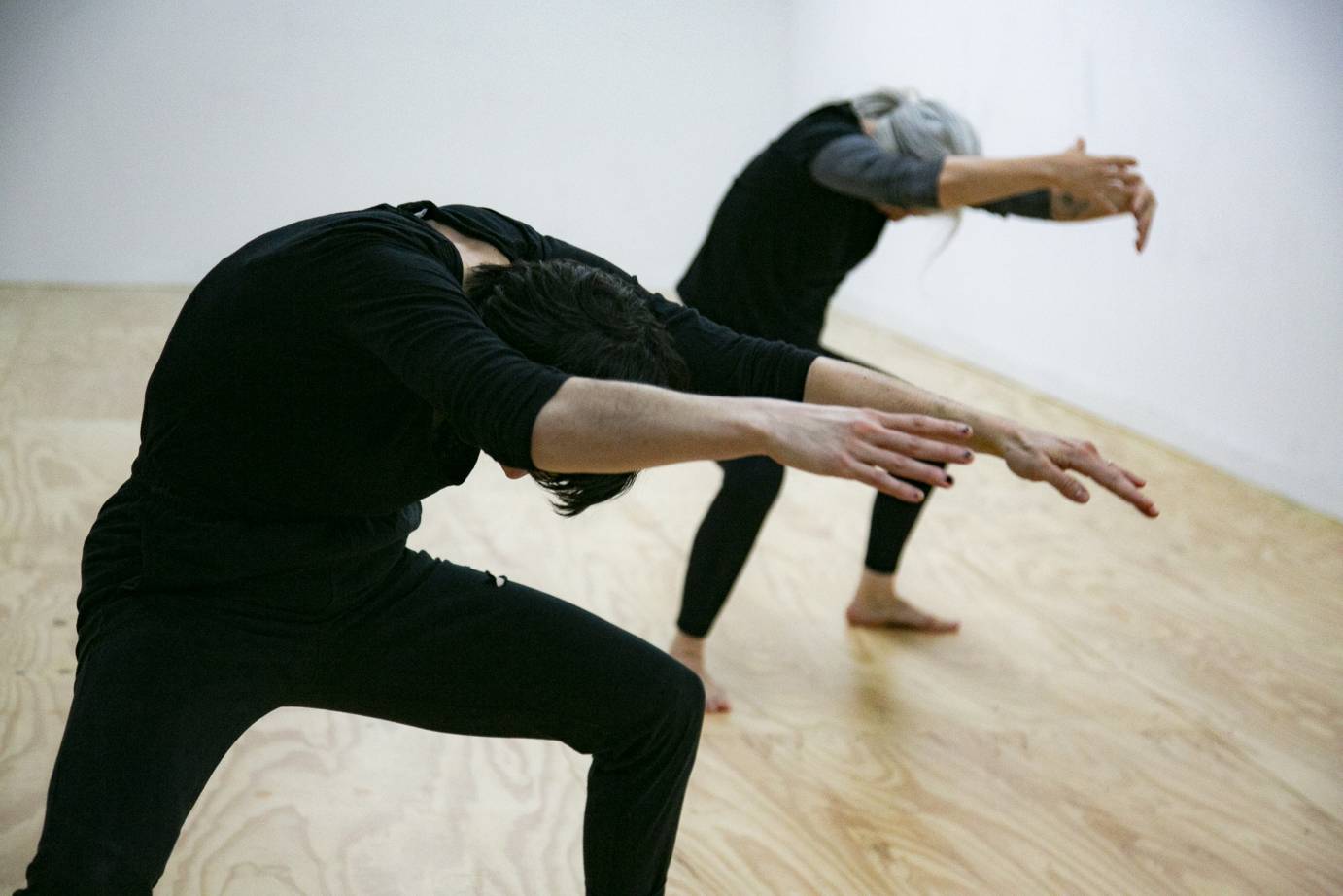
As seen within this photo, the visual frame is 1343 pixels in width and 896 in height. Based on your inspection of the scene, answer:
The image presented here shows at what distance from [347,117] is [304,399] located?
4.41 meters

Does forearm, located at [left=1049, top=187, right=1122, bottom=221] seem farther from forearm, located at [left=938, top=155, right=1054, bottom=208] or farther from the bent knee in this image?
the bent knee

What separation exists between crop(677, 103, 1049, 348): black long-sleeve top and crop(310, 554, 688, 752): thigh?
1025 mm

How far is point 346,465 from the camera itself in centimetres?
120

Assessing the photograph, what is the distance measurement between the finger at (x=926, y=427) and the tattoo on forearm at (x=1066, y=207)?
4.75 ft

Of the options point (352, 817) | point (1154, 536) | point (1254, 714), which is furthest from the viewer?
point (1154, 536)

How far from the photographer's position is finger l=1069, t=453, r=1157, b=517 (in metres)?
1.16

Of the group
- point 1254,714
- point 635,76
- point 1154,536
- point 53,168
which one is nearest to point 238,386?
point 1254,714

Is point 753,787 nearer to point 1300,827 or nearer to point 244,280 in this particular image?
point 1300,827

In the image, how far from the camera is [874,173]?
6.69ft

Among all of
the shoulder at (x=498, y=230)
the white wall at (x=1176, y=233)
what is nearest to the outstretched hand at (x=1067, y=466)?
the shoulder at (x=498, y=230)

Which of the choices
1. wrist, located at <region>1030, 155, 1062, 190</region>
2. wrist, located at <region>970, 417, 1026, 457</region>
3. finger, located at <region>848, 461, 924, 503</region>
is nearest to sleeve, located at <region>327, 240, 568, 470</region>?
finger, located at <region>848, 461, 924, 503</region>

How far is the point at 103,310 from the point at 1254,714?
13.6 ft

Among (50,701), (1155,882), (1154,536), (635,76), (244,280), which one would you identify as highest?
(244,280)

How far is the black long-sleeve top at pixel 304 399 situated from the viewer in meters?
1.09
